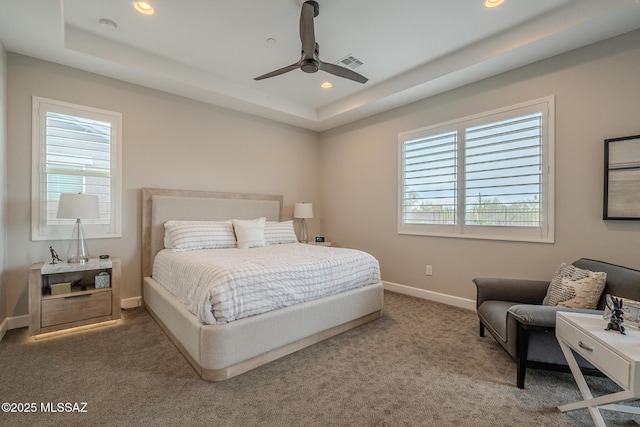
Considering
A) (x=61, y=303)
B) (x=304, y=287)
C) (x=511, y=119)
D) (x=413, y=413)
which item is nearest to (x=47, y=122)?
(x=61, y=303)

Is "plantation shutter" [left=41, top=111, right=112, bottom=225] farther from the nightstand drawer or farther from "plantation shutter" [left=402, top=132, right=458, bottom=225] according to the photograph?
"plantation shutter" [left=402, top=132, right=458, bottom=225]

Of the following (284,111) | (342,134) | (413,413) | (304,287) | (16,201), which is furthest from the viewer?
(342,134)

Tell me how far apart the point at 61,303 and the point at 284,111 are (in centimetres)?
354

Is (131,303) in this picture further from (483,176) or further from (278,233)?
(483,176)

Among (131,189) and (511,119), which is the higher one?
(511,119)

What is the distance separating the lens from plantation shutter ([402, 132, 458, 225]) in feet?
11.9

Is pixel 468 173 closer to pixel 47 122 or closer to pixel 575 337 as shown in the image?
pixel 575 337

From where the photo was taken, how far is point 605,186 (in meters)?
2.51

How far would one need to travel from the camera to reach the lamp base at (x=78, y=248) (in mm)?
2890

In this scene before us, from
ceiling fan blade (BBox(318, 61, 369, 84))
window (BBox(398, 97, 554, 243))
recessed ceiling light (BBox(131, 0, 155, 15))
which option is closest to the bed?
window (BBox(398, 97, 554, 243))

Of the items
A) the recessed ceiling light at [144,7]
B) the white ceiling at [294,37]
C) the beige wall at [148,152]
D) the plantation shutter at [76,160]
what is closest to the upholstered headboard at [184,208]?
the beige wall at [148,152]

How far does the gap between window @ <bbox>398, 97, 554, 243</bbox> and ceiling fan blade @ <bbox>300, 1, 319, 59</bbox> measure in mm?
2185

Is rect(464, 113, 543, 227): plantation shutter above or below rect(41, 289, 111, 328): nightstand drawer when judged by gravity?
above

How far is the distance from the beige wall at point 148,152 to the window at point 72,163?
0.25 feet
